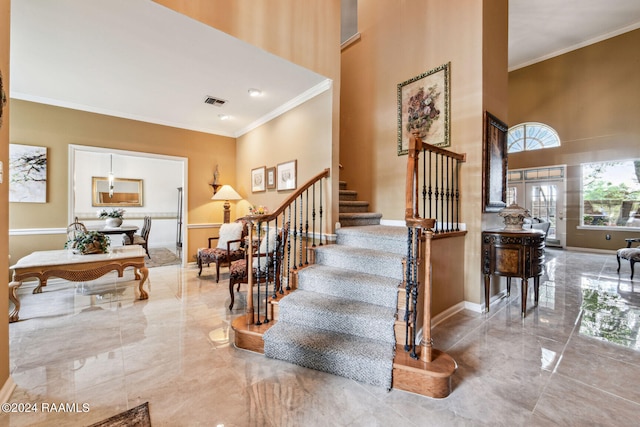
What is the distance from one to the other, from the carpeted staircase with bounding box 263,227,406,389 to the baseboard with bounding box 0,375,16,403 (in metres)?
1.63

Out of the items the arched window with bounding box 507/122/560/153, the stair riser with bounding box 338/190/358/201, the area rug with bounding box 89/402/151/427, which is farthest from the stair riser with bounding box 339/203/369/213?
the arched window with bounding box 507/122/560/153

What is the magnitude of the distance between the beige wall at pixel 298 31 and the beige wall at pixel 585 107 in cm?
750

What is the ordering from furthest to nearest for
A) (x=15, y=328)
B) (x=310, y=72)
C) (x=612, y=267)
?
1. (x=612, y=267)
2. (x=310, y=72)
3. (x=15, y=328)

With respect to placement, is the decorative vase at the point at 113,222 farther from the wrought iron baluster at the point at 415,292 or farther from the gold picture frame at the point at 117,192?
the wrought iron baluster at the point at 415,292

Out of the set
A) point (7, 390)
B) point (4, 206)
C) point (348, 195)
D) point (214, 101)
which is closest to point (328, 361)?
point (7, 390)

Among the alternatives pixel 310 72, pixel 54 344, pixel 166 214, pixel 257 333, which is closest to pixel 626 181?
pixel 310 72

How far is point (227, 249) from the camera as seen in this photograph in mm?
Answer: 4406

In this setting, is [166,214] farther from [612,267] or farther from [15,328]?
[612,267]

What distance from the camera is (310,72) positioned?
336 centimetres

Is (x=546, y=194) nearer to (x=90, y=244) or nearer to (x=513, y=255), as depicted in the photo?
(x=513, y=255)

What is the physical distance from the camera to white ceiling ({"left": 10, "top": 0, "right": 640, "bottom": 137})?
245cm

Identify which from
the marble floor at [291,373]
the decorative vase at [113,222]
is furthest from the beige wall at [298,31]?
the decorative vase at [113,222]

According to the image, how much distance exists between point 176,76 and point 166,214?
636cm

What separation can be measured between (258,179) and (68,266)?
311 cm
